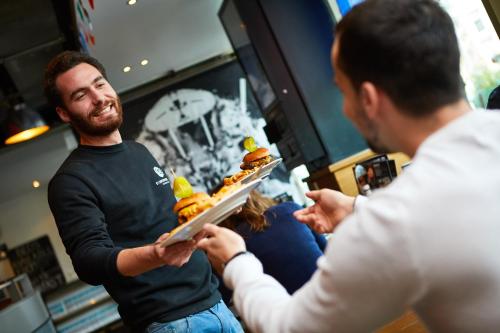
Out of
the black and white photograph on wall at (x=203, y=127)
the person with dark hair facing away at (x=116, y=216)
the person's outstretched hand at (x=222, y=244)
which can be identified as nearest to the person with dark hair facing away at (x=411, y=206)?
the person's outstretched hand at (x=222, y=244)

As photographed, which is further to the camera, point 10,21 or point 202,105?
point 202,105

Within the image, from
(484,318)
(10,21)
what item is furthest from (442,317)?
(10,21)

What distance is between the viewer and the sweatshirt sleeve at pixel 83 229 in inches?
62.3

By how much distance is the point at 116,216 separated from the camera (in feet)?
5.84

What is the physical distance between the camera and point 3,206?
1107 centimetres

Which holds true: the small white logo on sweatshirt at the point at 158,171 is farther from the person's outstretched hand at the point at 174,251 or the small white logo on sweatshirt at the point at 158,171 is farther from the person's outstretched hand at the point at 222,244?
the person's outstretched hand at the point at 222,244

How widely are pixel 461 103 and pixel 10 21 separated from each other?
530cm

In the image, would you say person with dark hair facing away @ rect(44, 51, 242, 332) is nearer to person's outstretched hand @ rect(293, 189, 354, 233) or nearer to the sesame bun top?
the sesame bun top

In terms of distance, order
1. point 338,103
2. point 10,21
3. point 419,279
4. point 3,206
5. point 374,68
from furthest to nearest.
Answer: point 3,206, point 10,21, point 338,103, point 374,68, point 419,279

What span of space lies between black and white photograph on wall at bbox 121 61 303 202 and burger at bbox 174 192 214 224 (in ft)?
21.7

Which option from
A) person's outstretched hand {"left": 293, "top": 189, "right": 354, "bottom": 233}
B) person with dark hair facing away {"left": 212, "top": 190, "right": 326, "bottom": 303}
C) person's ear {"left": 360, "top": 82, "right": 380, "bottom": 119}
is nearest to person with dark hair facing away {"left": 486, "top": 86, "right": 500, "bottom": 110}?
person with dark hair facing away {"left": 212, "top": 190, "right": 326, "bottom": 303}

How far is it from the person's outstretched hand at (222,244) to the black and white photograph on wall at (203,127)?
6935 mm

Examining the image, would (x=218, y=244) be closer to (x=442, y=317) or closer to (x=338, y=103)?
(x=442, y=317)

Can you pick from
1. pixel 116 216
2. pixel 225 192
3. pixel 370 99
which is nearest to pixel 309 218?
pixel 225 192
